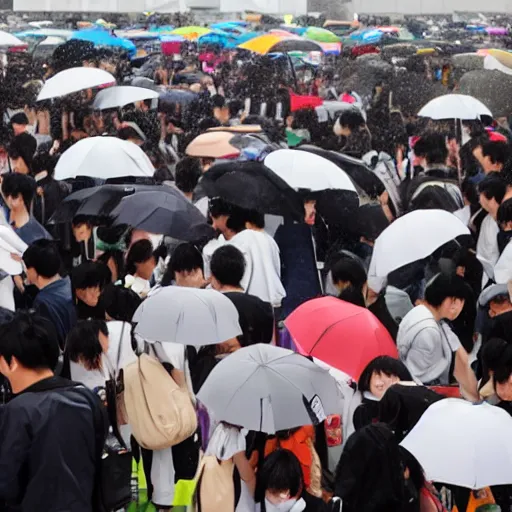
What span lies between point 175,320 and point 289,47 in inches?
474

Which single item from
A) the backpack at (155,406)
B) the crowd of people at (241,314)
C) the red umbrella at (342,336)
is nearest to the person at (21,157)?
the crowd of people at (241,314)

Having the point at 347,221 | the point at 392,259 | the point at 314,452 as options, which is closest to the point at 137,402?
the point at 314,452

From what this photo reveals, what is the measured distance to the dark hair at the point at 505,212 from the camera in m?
6.99

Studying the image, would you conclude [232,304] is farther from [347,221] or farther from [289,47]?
[289,47]

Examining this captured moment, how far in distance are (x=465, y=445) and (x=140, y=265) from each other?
8.63 ft

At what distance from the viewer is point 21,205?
23.0 feet

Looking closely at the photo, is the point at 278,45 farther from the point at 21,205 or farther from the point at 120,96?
the point at 21,205

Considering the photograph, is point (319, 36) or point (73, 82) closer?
point (73, 82)

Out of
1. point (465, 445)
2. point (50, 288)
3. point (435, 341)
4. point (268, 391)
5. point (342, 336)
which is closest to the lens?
point (465, 445)

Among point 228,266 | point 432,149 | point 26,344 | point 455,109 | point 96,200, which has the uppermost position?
point 26,344

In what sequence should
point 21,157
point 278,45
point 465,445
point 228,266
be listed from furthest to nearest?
point 278,45 < point 21,157 < point 228,266 < point 465,445

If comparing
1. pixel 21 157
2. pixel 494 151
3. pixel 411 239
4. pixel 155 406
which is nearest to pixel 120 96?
pixel 21 157

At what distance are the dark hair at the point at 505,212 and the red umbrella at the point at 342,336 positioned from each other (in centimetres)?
185

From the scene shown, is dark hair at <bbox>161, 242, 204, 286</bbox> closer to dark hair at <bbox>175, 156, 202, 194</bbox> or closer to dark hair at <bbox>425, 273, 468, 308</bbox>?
dark hair at <bbox>425, 273, 468, 308</bbox>
